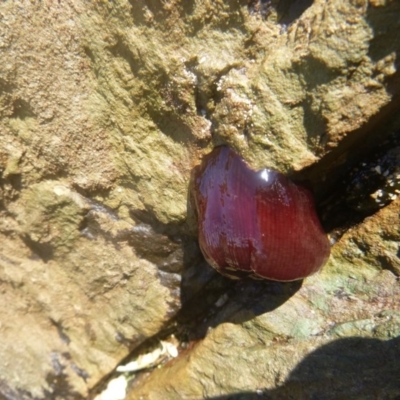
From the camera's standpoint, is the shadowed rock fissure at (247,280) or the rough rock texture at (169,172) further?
the shadowed rock fissure at (247,280)

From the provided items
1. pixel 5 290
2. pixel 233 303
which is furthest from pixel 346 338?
pixel 5 290

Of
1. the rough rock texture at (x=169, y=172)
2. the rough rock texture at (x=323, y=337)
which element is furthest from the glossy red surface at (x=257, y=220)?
the rough rock texture at (x=323, y=337)

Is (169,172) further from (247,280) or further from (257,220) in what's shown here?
(247,280)

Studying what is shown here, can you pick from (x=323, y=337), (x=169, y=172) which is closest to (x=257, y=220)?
(x=169, y=172)

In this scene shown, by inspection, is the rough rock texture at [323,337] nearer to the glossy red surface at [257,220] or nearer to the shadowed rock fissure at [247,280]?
the shadowed rock fissure at [247,280]

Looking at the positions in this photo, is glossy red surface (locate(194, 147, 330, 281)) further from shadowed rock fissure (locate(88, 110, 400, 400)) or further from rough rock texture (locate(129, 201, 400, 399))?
rough rock texture (locate(129, 201, 400, 399))
